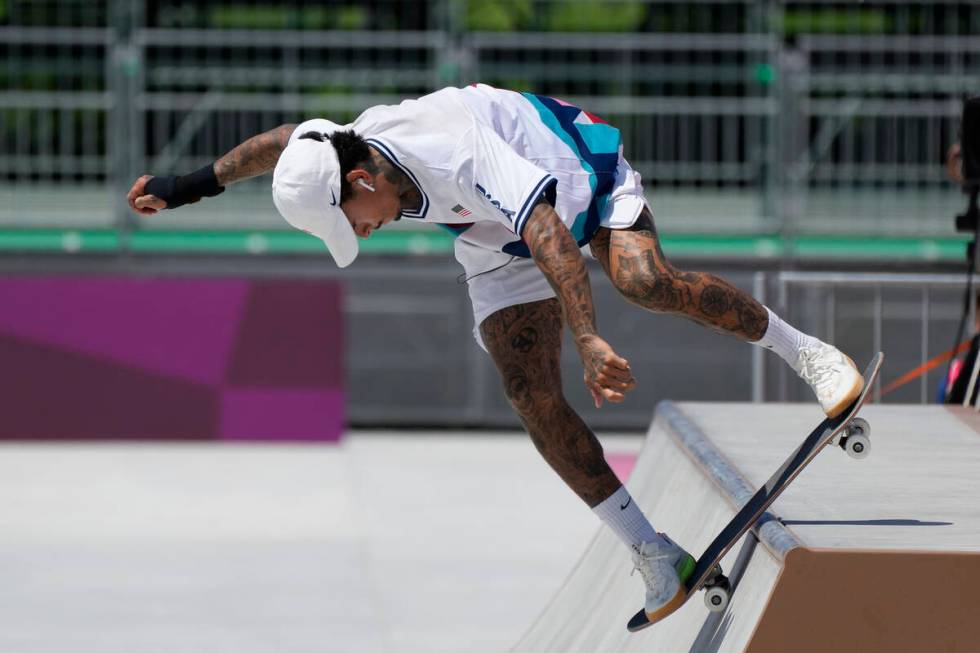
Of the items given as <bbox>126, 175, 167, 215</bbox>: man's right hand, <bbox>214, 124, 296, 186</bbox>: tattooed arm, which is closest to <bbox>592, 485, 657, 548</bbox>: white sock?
<bbox>214, 124, 296, 186</bbox>: tattooed arm

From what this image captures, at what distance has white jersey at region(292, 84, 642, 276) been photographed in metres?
3.70

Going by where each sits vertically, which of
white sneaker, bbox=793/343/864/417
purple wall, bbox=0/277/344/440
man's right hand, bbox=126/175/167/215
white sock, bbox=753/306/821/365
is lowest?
purple wall, bbox=0/277/344/440

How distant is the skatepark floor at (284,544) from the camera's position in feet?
19.7

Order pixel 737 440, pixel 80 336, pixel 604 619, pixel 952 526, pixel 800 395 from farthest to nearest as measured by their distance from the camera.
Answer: pixel 80 336 < pixel 800 395 < pixel 737 440 < pixel 604 619 < pixel 952 526

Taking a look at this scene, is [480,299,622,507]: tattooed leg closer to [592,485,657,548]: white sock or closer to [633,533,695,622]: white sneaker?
[592,485,657,548]: white sock

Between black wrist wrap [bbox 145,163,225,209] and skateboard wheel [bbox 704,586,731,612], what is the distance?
174cm

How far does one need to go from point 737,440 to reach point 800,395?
3628 millimetres

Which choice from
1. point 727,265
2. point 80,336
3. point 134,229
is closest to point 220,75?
point 134,229

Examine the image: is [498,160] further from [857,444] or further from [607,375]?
[857,444]

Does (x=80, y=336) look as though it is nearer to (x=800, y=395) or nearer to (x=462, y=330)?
(x=462, y=330)

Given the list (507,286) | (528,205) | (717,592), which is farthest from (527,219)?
(717,592)

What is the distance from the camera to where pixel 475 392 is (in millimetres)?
10953

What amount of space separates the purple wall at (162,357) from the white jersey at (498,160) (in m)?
6.33

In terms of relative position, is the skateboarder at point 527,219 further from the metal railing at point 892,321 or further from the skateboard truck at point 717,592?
the metal railing at point 892,321
